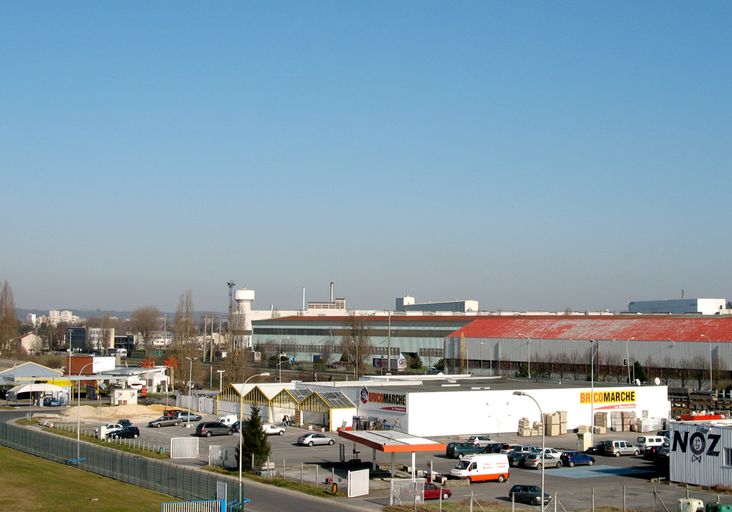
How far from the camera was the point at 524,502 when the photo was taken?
3988 cm

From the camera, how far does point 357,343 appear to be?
138 metres

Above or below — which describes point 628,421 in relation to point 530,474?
above

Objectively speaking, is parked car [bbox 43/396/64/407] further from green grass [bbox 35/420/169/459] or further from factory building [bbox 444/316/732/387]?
factory building [bbox 444/316/732/387]

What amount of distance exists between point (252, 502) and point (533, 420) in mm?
34622

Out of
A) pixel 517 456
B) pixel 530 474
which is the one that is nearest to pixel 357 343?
pixel 517 456

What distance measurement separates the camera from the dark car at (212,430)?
6594 centimetres

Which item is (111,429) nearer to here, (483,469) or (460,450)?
(460,450)

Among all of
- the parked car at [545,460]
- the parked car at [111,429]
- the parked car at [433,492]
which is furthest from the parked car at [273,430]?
the parked car at [433,492]

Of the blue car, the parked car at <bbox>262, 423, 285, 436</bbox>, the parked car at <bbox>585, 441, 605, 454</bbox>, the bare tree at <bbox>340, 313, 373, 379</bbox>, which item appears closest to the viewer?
the blue car

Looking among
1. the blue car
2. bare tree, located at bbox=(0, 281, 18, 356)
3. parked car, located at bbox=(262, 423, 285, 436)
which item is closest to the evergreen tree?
the blue car

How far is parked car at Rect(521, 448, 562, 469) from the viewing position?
166 ft

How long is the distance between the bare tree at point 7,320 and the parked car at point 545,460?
12291 centimetres

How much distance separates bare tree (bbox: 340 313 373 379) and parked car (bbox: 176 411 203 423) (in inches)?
1945

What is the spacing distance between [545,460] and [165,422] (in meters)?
35.8
